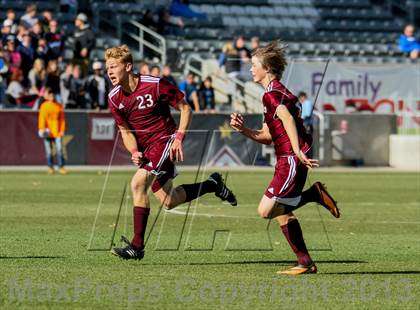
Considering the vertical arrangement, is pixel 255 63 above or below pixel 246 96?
above

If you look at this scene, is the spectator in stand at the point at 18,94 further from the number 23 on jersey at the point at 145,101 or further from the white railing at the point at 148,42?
the number 23 on jersey at the point at 145,101

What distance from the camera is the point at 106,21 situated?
35562 mm

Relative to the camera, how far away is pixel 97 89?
2884cm

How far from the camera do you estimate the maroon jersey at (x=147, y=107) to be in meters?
10.9

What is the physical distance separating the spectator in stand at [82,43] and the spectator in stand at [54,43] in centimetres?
61

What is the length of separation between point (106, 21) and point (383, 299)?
91.2 ft

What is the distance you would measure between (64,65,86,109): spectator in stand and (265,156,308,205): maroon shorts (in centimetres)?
1978

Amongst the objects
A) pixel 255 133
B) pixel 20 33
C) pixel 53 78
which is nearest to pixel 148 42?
pixel 20 33

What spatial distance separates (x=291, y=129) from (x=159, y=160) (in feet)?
5.32

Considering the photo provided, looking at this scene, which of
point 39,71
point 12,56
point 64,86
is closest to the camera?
point 39,71

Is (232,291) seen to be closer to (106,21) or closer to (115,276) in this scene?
(115,276)

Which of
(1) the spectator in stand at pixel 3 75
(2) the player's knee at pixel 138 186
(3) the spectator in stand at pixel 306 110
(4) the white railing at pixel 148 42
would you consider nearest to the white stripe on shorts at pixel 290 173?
(2) the player's knee at pixel 138 186

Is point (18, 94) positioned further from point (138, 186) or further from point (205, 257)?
point (138, 186)

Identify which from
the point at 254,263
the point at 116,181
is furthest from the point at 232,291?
the point at 116,181
